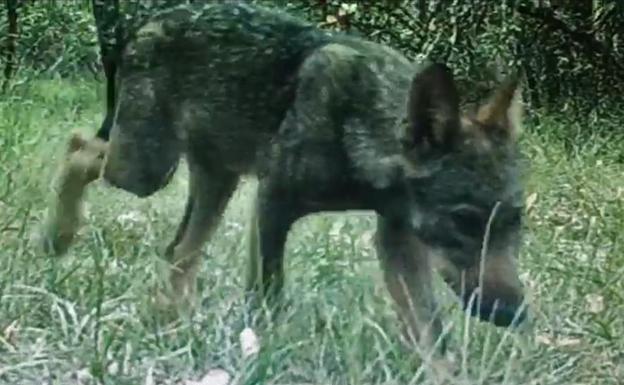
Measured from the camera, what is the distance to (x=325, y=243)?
223 centimetres

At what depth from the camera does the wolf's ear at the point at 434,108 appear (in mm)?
1935

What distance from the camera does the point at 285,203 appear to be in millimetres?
2107

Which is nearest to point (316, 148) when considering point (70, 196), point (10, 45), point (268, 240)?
point (268, 240)

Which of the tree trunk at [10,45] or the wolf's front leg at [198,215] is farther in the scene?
the tree trunk at [10,45]

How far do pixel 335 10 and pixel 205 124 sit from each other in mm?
390

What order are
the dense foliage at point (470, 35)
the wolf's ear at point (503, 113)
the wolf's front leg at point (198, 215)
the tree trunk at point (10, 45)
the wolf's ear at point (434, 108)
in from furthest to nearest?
1. the tree trunk at point (10, 45)
2. the dense foliage at point (470, 35)
3. the wolf's front leg at point (198, 215)
4. the wolf's ear at point (503, 113)
5. the wolf's ear at point (434, 108)

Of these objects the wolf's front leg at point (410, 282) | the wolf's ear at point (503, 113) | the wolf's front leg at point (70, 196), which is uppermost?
the wolf's ear at point (503, 113)

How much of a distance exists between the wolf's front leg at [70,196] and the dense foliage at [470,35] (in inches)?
5.6

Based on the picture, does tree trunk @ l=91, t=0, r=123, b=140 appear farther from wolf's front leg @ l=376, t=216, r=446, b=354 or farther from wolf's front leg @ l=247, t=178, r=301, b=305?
wolf's front leg @ l=376, t=216, r=446, b=354

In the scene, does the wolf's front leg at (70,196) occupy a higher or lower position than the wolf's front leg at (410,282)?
lower

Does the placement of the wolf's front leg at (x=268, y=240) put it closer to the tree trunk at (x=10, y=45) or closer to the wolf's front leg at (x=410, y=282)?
the wolf's front leg at (x=410, y=282)

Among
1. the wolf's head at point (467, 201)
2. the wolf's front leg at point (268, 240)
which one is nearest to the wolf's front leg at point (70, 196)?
the wolf's front leg at point (268, 240)

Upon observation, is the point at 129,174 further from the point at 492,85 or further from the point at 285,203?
the point at 492,85

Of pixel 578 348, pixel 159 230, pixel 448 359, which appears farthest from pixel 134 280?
pixel 578 348
